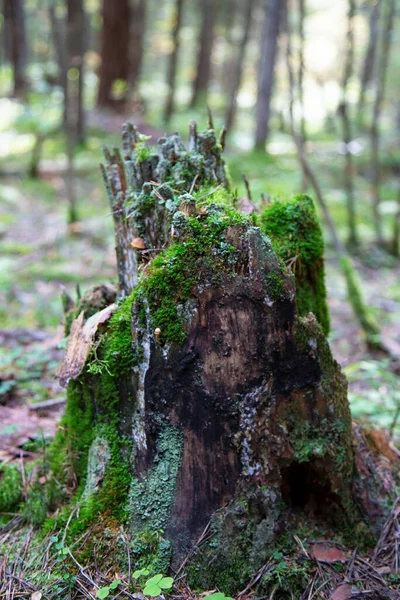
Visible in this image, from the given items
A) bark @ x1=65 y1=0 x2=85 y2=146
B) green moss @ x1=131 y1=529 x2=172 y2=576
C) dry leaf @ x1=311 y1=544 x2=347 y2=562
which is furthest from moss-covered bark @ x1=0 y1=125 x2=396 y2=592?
bark @ x1=65 y1=0 x2=85 y2=146

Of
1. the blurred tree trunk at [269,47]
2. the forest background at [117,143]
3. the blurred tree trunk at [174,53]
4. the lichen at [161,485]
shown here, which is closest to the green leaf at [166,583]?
the lichen at [161,485]

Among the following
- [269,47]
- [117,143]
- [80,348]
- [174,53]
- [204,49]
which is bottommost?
[80,348]

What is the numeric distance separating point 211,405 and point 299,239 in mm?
1274

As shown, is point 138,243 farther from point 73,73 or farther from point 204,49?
point 204,49

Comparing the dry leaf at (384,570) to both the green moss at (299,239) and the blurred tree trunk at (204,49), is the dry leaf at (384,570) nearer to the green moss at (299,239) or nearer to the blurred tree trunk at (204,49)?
the green moss at (299,239)

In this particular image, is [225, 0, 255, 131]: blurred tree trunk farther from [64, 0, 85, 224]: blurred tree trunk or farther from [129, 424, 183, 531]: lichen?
[129, 424, 183, 531]: lichen

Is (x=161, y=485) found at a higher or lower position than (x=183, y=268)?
lower

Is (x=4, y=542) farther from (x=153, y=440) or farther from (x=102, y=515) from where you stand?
(x=153, y=440)

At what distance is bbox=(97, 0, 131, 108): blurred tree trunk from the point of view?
56.1 ft

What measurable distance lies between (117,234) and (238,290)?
1147 mm

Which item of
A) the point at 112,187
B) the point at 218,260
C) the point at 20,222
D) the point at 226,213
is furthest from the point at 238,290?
the point at 20,222

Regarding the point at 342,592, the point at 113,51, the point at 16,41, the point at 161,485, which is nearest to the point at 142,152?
the point at 161,485

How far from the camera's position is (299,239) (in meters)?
3.20

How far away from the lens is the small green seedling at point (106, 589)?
7.73 feet
